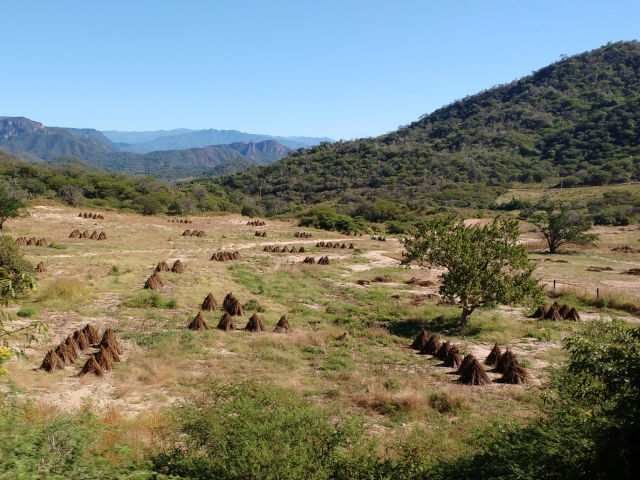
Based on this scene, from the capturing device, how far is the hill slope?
9038cm

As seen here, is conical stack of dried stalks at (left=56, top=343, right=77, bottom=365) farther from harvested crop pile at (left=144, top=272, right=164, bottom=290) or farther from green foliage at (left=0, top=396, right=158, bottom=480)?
harvested crop pile at (left=144, top=272, right=164, bottom=290)

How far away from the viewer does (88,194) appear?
63.6 meters

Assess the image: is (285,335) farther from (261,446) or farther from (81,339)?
(261,446)

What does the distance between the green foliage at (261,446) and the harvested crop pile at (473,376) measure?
593cm

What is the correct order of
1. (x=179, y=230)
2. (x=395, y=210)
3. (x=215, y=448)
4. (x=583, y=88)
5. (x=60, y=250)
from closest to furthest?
1. (x=215, y=448)
2. (x=60, y=250)
3. (x=179, y=230)
4. (x=395, y=210)
5. (x=583, y=88)

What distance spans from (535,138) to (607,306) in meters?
110

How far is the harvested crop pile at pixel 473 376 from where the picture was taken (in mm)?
12117

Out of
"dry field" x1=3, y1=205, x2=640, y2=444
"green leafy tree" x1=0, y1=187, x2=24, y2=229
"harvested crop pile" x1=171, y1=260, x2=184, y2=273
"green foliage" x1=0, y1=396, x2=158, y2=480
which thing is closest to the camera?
"green foliage" x1=0, y1=396, x2=158, y2=480

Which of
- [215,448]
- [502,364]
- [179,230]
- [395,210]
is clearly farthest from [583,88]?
[215,448]

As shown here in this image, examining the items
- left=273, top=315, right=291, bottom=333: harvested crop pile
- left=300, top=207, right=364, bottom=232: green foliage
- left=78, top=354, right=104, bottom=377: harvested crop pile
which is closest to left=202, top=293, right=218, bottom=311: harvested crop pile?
left=273, top=315, right=291, bottom=333: harvested crop pile

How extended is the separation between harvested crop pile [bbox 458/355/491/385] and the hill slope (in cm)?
6443

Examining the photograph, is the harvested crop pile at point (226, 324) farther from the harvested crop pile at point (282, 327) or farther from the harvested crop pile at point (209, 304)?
the harvested crop pile at point (209, 304)

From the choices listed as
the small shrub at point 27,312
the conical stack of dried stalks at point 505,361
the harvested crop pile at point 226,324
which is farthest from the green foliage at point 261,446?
the small shrub at point 27,312

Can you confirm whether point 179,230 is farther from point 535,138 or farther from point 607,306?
point 535,138
